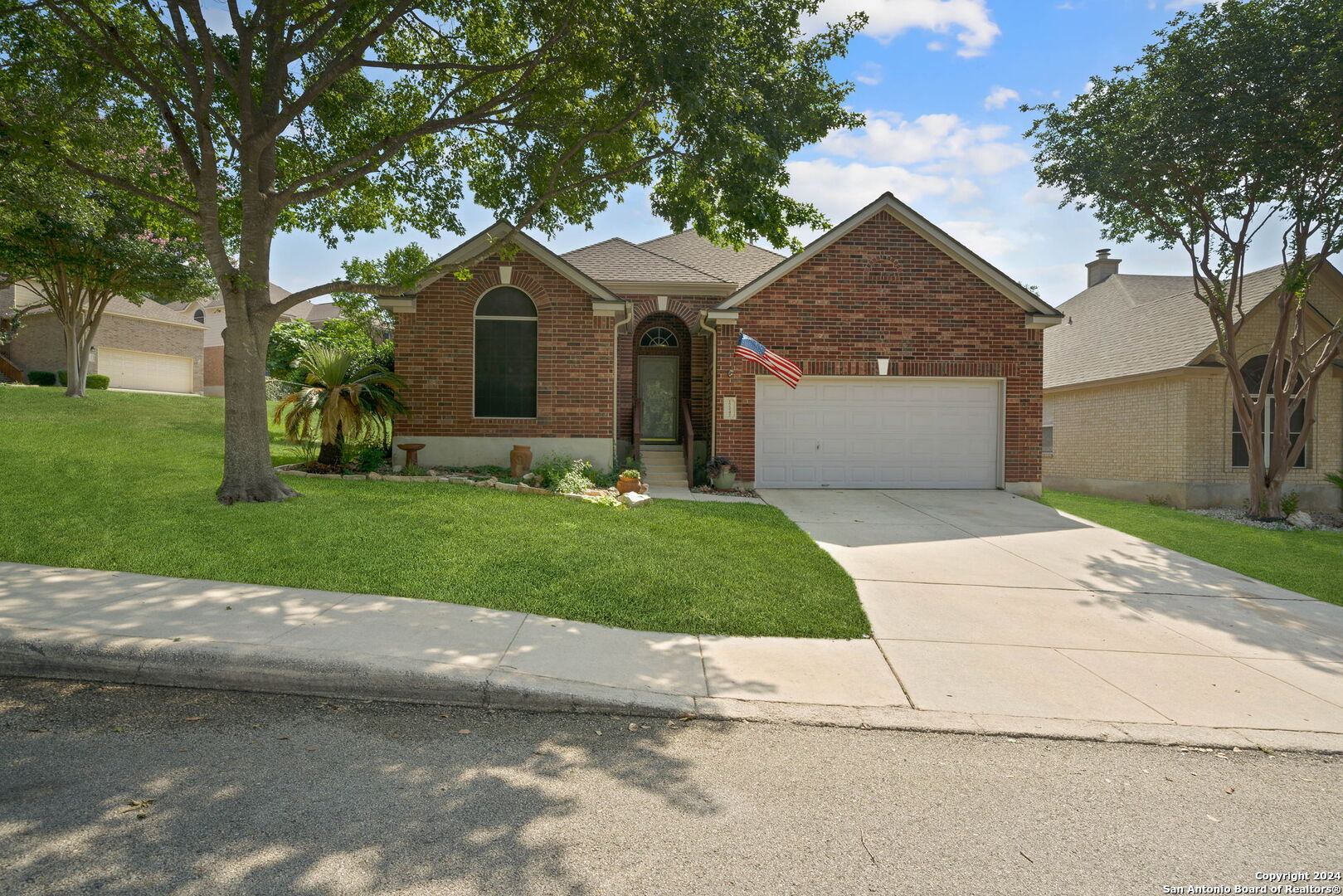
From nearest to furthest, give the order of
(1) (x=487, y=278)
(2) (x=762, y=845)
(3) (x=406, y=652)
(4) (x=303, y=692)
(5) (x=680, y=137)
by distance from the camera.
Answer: (2) (x=762, y=845), (4) (x=303, y=692), (3) (x=406, y=652), (5) (x=680, y=137), (1) (x=487, y=278)

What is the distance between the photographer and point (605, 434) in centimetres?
1424

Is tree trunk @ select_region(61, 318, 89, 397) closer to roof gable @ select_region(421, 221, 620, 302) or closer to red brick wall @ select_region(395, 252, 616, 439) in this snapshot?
red brick wall @ select_region(395, 252, 616, 439)

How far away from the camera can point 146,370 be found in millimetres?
31375

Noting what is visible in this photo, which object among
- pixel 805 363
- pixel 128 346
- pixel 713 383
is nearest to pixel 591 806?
pixel 713 383

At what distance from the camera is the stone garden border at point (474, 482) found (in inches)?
445

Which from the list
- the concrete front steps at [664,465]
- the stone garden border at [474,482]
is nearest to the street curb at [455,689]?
the stone garden border at [474,482]

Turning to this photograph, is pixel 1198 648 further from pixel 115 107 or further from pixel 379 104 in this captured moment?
pixel 115 107

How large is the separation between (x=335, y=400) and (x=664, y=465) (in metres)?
6.78

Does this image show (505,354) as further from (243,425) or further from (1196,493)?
(1196,493)

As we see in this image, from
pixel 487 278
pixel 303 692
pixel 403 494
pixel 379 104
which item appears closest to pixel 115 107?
pixel 379 104

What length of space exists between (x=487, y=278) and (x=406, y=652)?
1058 cm

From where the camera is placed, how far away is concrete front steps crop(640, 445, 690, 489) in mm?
14844

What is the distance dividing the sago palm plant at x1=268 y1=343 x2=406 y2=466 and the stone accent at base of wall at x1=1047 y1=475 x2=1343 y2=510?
1733cm

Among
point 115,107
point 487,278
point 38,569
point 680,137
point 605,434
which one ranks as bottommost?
point 38,569
